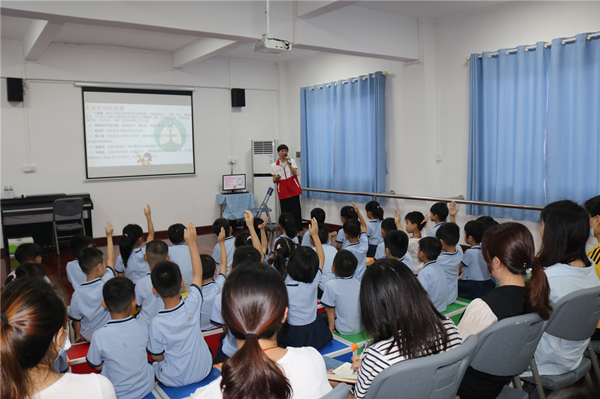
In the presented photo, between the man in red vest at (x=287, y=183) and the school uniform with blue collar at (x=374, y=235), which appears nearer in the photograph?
the school uniform with blue collar at (x=374, y=235)

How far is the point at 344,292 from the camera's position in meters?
2.85

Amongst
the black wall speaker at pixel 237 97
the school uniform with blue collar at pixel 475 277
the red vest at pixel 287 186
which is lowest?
the school uniform with blue collar at pixel 475 277

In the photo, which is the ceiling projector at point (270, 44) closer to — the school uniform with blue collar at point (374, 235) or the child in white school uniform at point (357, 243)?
the child in white school uniform at point (357, 243)

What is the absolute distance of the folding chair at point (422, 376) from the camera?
124cm

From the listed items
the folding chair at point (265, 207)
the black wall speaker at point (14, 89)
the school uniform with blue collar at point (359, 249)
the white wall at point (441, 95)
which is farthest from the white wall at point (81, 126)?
the school uniform with blue collar at point (359, 249)

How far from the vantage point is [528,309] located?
1718 mm

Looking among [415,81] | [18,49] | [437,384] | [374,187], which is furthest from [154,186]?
[437,384]

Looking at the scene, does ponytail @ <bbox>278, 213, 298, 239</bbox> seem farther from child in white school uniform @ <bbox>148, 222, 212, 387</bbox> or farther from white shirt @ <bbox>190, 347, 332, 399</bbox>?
white shirt @ <bbox>190, 347, 332, 399</bbox>

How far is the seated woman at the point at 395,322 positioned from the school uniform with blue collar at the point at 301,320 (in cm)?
123

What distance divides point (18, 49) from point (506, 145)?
21.5ft

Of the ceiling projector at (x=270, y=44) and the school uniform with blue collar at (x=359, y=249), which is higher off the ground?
the ceiling projector at (x=270, y=44)

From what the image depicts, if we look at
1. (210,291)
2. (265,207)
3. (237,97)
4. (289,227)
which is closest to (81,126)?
(237,97)

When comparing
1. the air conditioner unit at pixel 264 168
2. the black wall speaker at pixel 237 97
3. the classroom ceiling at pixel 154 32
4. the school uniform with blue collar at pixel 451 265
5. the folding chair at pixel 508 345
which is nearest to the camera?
the folding chair at pixel 508 345

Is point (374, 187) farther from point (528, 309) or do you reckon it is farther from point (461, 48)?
point (528, 309)
